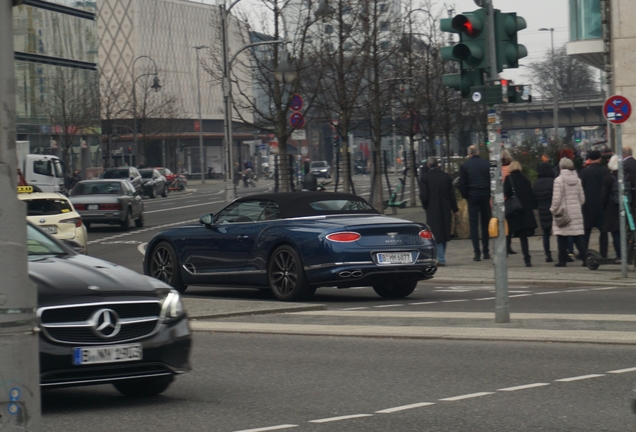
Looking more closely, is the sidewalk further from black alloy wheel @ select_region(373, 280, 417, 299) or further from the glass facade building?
the glass facade building

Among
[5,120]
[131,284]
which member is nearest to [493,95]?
[131,284]

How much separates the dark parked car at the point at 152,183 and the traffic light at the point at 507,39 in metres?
57.4

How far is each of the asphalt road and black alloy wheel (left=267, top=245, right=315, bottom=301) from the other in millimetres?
2139

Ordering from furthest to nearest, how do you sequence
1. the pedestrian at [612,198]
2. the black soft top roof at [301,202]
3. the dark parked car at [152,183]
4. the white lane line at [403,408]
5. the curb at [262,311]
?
1. the dark parked car at [152,183]
2. the pedestrian at [612,198]
3. the black soft top roof at [301,202]
4. the curb at [262,311]
5. the white lane line at [403,408]

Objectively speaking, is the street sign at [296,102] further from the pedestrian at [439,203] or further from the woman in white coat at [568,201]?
the woman in white coat at [568,201]

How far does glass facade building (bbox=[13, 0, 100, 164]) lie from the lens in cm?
6881

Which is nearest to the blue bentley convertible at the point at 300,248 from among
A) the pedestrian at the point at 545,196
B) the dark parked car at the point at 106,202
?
the pedestrian at the point at 545,196

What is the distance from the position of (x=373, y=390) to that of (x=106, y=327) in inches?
80.0

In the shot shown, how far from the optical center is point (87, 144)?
270 ft

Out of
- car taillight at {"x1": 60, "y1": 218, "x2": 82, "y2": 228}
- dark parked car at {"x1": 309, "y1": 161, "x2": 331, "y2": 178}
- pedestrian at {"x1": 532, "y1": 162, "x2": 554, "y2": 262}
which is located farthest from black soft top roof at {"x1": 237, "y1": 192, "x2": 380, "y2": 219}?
dark parked car at {"x1": 309, "y1": 161, "x2": 331, "y2": 178}

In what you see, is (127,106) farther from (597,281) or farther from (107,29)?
(597,281)

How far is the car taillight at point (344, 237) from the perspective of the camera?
47.6 feet

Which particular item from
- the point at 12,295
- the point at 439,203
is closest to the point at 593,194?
the point at 439,203

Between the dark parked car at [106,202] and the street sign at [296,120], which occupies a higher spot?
the street sign at [296,120]
